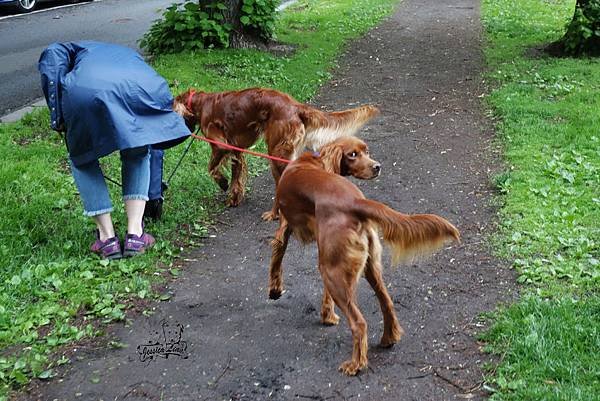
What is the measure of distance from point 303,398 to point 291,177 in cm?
124

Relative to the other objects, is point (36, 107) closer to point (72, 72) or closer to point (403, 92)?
point (72, 72)

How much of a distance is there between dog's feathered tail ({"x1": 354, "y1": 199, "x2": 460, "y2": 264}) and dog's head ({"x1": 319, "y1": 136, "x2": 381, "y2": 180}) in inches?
30.3

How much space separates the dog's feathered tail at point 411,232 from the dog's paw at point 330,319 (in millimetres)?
780

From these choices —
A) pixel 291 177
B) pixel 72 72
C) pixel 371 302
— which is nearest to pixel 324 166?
pixel 291 177

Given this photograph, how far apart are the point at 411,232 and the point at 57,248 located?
9.61 feet

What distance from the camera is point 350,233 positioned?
3465mm

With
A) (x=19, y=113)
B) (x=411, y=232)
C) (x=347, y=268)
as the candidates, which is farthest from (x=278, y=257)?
(x=19, y=113)

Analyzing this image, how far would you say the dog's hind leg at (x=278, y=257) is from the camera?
164 inches

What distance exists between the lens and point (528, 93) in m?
8.98

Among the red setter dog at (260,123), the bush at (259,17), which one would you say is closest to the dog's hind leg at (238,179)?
the red setter dog at (260,123)

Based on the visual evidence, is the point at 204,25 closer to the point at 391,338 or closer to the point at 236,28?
the point at 236,28

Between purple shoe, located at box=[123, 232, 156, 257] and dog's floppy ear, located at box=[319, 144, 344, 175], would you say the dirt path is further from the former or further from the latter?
dog's floppy ear, located at box=[319, 144, 344, 175]

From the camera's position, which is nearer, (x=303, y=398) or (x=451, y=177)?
(x=303, y=398)

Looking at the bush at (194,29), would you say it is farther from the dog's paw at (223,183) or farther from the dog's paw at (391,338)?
the dog's paw at (391,338)
